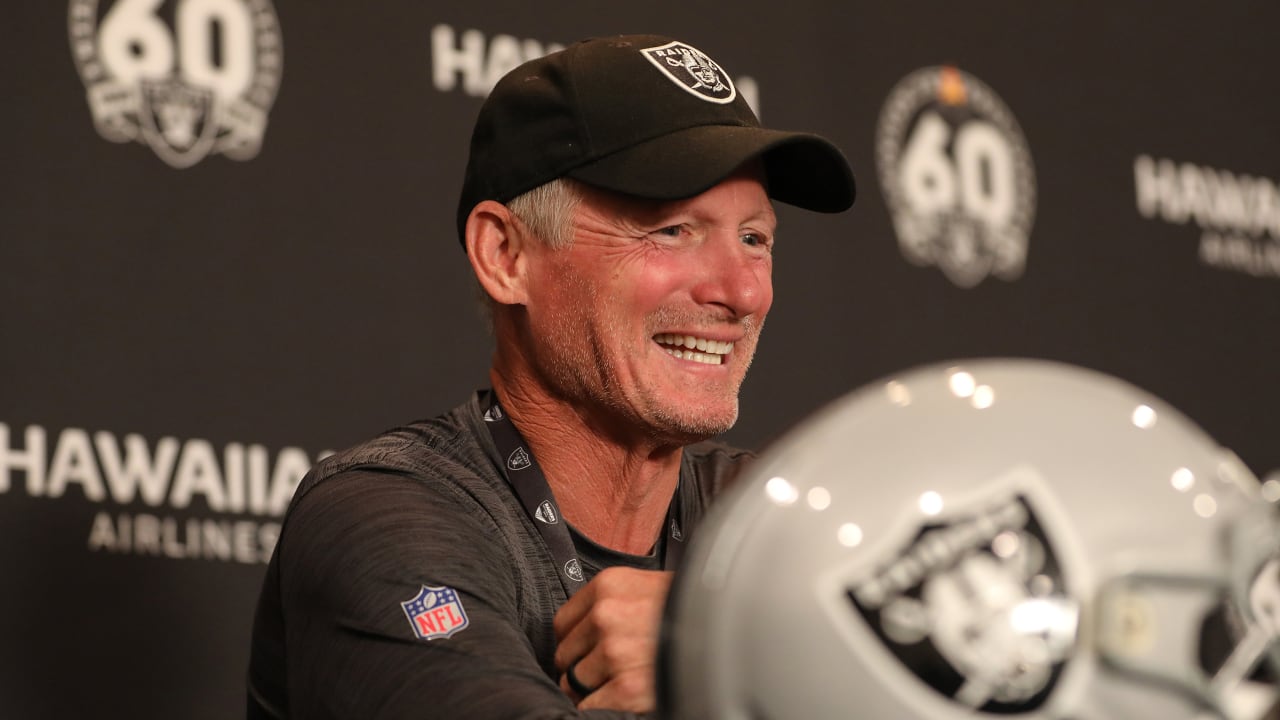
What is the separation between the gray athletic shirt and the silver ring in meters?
0.02

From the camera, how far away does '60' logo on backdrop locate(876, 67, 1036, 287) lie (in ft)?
7.19

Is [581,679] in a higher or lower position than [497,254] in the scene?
lower

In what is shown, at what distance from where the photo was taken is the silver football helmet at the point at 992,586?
2.00ft

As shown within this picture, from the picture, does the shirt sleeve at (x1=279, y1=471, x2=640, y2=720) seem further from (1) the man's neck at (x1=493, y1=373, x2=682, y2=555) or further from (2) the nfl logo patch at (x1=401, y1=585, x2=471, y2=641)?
(1) the man's neck at (x1=493, y1=373, x2=682, y2=555)

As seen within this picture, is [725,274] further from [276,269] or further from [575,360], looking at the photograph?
[276,269]

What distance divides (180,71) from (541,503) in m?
0.71

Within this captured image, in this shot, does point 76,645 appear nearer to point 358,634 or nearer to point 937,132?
point 358,634

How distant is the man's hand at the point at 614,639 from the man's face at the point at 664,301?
0.28m

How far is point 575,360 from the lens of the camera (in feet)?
4.42

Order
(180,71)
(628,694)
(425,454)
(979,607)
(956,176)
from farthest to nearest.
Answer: (956,176) < (180,71) < (425,454) < (628,694) < (979,607)

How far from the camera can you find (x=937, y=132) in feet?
7.31

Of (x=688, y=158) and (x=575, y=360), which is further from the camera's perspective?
(x=575, y=360)

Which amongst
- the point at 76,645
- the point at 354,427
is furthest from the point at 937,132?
the point at 76,645

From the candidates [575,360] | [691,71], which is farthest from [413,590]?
[691,71]
